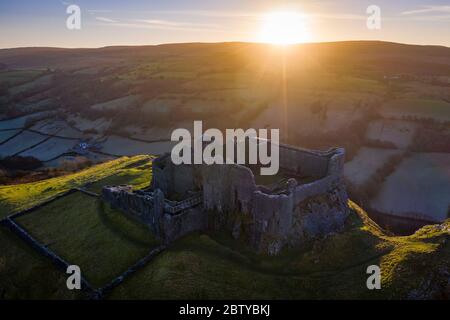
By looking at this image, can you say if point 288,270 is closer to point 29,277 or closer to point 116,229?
point 116,229

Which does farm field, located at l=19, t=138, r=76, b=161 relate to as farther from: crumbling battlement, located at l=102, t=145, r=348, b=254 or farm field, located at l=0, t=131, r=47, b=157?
crumbling battlement, located at l=102, t=145, r=348, b=254

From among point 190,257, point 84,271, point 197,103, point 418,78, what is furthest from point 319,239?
point 418,78

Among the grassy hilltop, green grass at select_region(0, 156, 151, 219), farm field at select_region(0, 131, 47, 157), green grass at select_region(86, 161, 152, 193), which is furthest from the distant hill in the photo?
the grassy hilltop

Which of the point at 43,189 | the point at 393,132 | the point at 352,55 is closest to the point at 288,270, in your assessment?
the point at 43,189

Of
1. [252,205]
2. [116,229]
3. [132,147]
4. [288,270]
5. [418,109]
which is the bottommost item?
[288,270]

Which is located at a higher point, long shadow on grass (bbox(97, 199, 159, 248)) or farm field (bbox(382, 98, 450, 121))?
farm field (bbox(382, 98, 450, 121))

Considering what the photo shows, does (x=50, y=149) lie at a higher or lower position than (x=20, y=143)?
lower

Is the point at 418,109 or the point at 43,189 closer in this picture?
the point at 43,189
